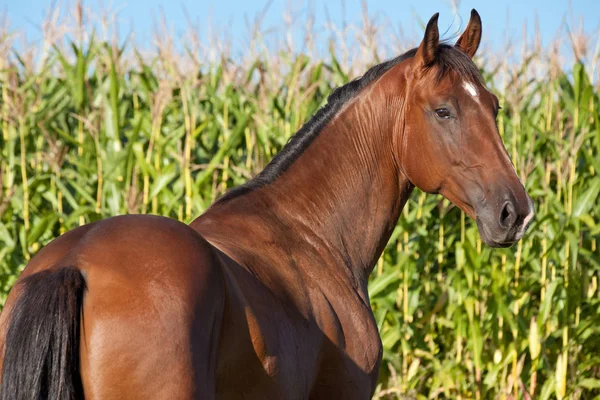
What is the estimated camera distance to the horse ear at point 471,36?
382 centimetres

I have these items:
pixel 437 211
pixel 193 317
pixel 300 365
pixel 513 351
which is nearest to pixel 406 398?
pixel 513 351

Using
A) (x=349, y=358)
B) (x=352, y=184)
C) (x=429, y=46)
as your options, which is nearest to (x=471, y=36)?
(x=429, y=46)

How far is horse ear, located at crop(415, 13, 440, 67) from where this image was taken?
10.9 feet

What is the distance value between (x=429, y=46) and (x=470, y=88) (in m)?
0.25

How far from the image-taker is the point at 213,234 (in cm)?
296

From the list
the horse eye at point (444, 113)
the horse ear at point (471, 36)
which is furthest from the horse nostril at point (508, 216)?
the horse ear at point (471, 36)

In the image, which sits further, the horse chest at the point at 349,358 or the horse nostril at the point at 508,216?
the horse nostril at the point at 508,216

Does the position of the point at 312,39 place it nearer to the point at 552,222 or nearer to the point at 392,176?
the point at 552,222

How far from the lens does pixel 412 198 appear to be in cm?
675

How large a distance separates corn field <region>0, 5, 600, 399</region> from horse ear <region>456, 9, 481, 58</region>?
233cm

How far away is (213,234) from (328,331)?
22.1 inches

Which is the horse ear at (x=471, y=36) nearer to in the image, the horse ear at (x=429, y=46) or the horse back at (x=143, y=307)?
the horse ear at (x=429, y=46)

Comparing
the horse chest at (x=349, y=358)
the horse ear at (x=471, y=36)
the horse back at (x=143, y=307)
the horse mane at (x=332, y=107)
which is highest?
the horse ear at (x=471, y=36)

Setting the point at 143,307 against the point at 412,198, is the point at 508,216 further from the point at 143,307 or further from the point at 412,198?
the point at 412,198
